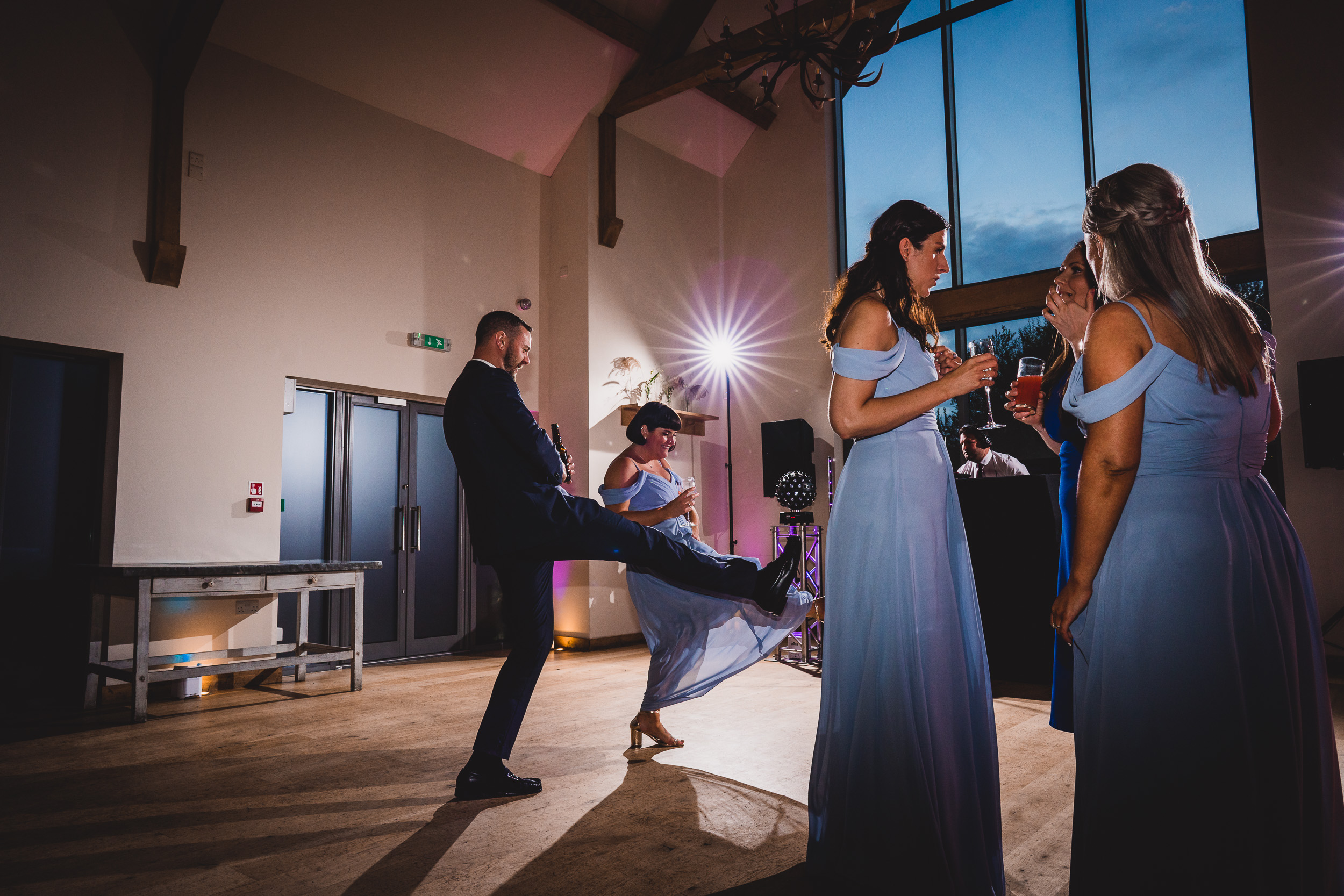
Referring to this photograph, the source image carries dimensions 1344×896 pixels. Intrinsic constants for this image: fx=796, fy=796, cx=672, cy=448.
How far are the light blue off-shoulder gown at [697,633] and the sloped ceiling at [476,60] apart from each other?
509cm

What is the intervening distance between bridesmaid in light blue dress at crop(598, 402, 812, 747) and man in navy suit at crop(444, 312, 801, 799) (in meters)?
0.19

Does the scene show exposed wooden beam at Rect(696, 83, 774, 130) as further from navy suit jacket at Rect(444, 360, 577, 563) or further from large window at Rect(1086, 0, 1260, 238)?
navy suit jacket at Rect(444, 360, 577, 563)

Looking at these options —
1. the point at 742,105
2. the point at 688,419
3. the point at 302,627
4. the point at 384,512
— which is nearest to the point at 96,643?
the point at 302,627

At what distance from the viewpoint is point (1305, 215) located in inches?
227

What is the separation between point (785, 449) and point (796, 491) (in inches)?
43.9

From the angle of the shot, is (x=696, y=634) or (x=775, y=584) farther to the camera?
(x=696, y=634)

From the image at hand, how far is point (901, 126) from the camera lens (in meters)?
8.12

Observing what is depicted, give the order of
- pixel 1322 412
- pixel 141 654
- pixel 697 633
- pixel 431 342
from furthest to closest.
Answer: pixel 431 342 < pixel 1322 412 < pixel 141 654 < pixel 697 633

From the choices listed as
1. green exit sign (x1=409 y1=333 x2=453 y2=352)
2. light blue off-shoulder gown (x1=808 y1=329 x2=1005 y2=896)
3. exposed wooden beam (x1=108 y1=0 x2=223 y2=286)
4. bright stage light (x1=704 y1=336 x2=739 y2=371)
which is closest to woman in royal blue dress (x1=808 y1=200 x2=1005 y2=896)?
light blue off-shoulder gown (x1=808 y1=329 x2=1005 y2=896)

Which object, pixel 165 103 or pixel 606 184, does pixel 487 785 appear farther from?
pixel 606 184

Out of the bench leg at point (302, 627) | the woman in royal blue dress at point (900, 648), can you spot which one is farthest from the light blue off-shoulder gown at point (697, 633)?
the bench leg at point (302, 627)

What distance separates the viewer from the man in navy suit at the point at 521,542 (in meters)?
2.59

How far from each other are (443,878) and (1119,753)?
5.18ft

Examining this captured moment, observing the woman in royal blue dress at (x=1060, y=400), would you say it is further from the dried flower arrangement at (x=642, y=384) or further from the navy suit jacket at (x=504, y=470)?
the dried flower arrangement at (x=642, y=384)
